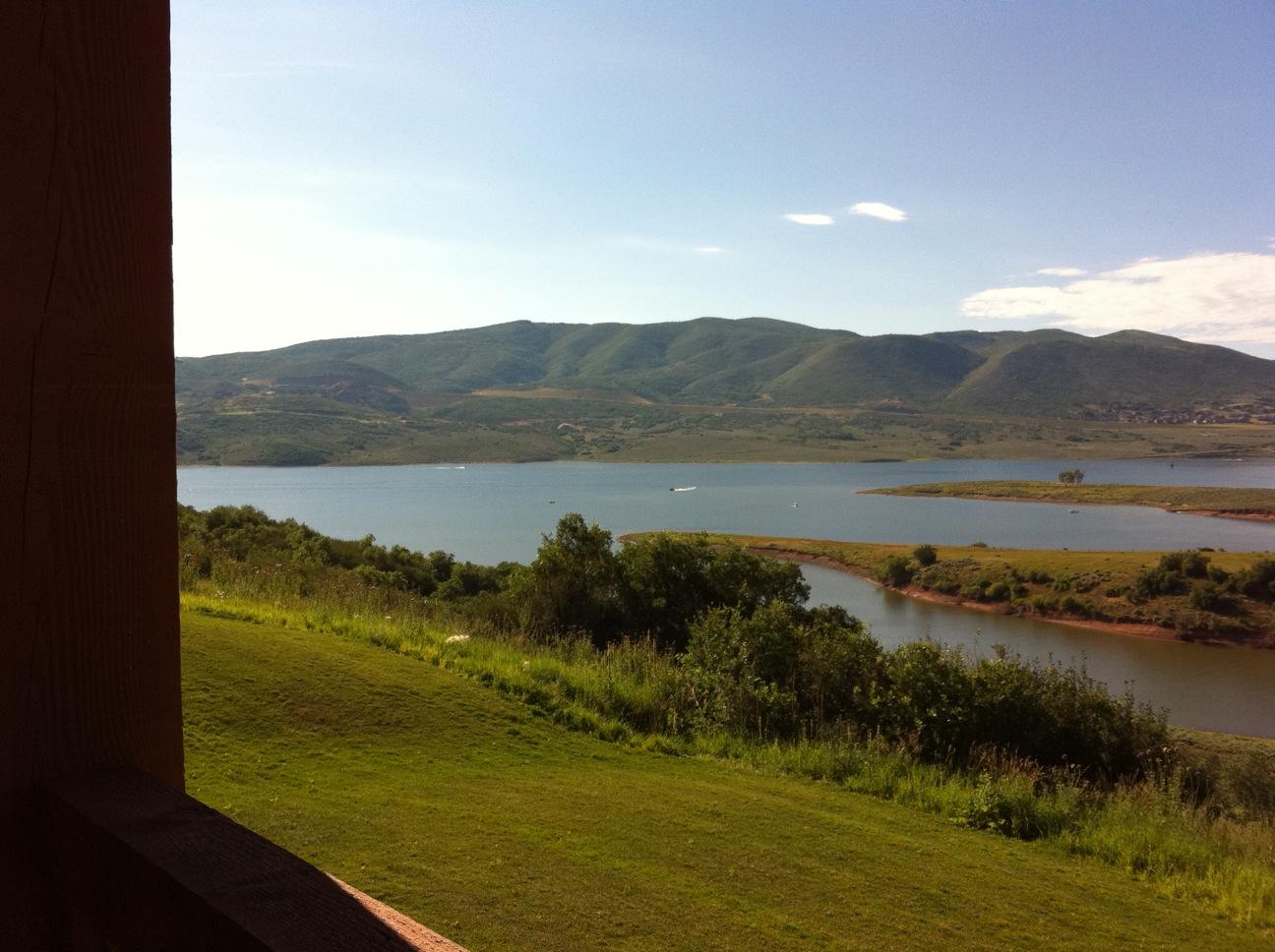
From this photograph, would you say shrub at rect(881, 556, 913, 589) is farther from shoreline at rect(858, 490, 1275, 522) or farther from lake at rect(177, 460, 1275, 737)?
shoreline at rect(858, 490, 1275, 522)

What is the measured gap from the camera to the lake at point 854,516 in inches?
1409

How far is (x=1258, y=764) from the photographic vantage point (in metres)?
15.6

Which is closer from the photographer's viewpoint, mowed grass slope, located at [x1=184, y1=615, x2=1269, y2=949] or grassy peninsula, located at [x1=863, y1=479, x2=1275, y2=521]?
mowed grass slope, located at [x1=184, y1=615, x2=1269, y2=949]

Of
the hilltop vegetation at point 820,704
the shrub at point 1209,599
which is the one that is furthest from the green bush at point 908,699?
the shrub at point 1209,599

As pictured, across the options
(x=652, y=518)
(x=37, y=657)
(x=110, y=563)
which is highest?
(x=110, y=563)

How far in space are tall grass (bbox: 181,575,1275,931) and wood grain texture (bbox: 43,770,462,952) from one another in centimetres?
638

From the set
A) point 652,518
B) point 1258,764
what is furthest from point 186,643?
point 652,518

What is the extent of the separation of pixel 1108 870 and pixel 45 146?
6930 mm

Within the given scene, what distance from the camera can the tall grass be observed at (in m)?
6.45

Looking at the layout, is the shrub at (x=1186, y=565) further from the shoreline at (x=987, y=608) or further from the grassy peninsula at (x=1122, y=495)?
the grassy peninsula at (x=1122, y=495)

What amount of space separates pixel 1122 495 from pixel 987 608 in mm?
69454

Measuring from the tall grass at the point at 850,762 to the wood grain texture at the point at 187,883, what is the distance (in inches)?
251

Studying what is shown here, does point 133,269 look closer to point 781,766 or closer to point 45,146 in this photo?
point 45,146

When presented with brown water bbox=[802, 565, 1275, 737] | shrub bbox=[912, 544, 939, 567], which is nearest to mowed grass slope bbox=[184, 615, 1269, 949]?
brown water bbox=[802, 565, 1275, 737]
